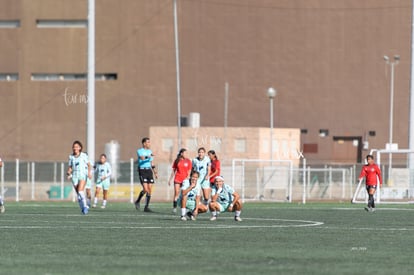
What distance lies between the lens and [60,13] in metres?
82.5

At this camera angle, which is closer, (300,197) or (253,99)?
(300,197)

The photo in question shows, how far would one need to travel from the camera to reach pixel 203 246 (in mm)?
19969

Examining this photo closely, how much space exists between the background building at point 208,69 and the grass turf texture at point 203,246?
52.0 metres

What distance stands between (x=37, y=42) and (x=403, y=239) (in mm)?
63088

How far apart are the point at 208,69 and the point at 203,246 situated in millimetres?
62801

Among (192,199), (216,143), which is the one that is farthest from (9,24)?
(192,199)

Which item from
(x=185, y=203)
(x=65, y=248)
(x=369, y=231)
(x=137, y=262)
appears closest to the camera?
(x=137, y=262)

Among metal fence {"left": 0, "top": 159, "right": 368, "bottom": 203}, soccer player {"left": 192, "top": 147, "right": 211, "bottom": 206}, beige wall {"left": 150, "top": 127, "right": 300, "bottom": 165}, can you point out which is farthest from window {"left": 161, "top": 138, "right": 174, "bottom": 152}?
soccer player {"left": 192, "top": 147, "right": 211, "bottom": 206}

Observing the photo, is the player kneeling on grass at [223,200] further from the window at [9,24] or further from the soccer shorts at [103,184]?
the window at [9,24]

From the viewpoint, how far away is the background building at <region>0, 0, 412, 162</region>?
8150cm

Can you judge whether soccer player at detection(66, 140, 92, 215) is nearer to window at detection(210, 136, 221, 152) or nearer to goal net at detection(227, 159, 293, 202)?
goal net at detection(227, 159, 293, 202)

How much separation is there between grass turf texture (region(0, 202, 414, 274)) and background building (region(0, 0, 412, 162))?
171ft

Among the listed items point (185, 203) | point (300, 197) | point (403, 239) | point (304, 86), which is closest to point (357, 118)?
point (304, 86)

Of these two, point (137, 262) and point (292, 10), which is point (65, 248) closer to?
point (137, 262)
